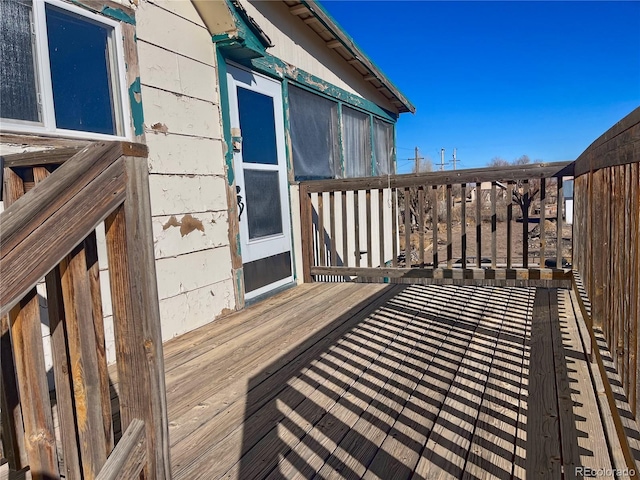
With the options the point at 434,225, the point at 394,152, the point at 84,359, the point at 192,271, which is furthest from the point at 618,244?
the point at 394,152

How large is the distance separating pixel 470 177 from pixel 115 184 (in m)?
3.08

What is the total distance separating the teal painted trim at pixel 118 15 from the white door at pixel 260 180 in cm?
96

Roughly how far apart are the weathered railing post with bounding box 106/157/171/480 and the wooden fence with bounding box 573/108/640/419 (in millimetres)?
1272

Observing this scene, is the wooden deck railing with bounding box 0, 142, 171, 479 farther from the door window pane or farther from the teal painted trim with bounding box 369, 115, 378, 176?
the teal painted trim with bounding box 369, 115, 378, 176

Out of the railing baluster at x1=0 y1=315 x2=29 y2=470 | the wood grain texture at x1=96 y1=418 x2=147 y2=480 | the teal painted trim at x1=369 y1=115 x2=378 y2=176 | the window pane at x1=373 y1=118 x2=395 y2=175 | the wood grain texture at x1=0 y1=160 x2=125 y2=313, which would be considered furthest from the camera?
the window pane at x1=373 y1=118 x2=395 y2=175

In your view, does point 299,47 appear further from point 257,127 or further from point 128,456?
point 128,456

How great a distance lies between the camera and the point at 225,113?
10.5 ft

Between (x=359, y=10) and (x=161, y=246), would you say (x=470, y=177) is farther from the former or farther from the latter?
(x=359, y=10)

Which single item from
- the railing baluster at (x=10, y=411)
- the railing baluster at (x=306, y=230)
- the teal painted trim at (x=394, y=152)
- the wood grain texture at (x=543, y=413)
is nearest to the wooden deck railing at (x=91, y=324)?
the railing baluster at (x=10, y=411)

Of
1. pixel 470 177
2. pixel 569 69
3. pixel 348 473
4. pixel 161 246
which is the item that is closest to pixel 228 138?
pixel 161 246

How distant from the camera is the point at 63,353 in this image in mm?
984

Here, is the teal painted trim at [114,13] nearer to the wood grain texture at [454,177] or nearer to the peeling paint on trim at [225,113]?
the peeling paint on trim at [225,113]

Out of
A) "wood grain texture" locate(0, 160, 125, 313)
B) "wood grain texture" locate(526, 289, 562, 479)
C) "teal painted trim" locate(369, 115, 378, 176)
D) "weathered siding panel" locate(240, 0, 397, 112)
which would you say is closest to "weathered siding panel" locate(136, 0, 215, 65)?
"weathered siding panel" locate(240, 0, 397, 112)

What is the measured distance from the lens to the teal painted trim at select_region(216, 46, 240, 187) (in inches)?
124
